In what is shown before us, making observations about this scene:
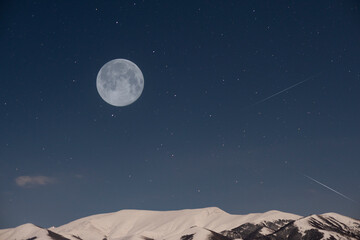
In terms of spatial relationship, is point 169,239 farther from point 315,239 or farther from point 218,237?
point 315,239

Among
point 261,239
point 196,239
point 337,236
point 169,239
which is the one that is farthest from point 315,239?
point 169,239

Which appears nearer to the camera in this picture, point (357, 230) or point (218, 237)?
point (218, 237)

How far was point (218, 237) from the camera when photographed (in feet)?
576

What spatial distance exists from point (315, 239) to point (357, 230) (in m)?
42.1

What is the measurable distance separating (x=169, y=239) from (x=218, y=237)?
113 ft

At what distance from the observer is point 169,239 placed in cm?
19750

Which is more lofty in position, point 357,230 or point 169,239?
point 357,230

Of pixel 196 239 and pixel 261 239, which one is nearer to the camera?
pixel 196 239

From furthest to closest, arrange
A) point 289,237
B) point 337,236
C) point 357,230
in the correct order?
point 357,230 → point 289,237 → point 337,236

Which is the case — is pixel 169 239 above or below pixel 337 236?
below

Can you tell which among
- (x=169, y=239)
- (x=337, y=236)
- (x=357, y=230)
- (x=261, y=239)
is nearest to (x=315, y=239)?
(x=337, y=236)

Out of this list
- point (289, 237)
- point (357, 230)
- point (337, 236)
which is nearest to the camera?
point (337, 236)

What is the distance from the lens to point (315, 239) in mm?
170875

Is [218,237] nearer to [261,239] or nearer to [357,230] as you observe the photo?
[261,239]
